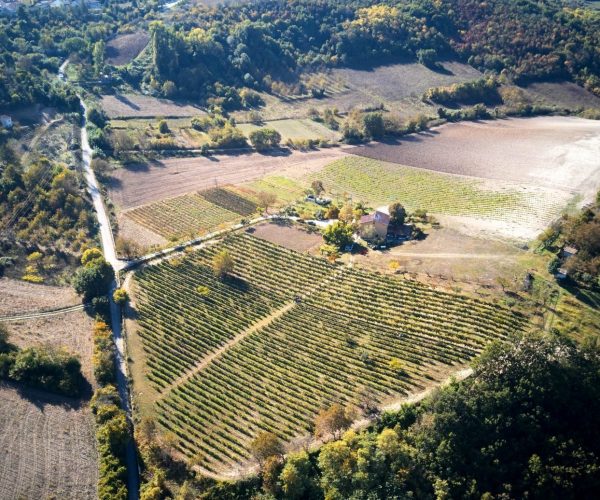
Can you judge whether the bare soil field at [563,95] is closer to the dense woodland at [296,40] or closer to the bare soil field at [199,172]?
the dense woodland at [296,40]

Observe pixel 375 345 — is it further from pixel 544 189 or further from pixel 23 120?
pixel 23 120

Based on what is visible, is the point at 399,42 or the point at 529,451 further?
the point at 399,42

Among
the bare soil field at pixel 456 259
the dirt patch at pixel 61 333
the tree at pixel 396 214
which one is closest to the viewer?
the dirt patch at pixel 61 333

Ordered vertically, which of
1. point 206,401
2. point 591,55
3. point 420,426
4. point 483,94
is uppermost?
point 591,55

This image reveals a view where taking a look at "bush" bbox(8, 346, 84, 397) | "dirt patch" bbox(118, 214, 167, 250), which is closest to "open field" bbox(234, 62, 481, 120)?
"dirt patch" bbox(118, 214, 167, 250)

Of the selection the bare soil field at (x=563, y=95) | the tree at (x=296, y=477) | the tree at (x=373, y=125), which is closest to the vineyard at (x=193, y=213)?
the tree at (x=373, y=125)

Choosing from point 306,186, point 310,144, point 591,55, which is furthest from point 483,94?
point 306,186

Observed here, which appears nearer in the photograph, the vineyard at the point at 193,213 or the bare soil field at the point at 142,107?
the vineyard at the point at 193,213
